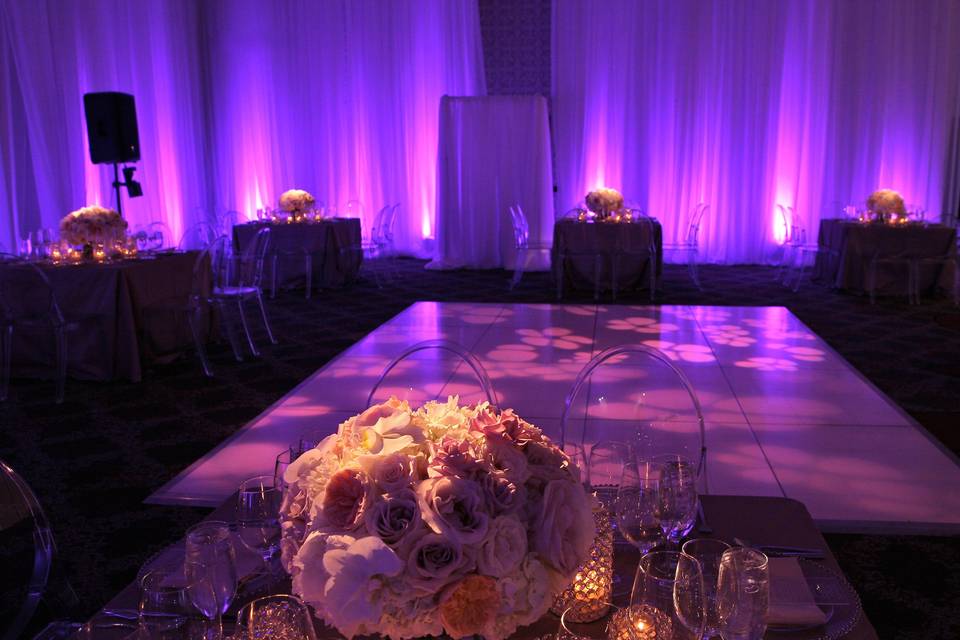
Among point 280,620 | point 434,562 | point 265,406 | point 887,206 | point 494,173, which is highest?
point 494,173

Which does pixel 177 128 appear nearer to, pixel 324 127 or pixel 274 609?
pixel 324 127

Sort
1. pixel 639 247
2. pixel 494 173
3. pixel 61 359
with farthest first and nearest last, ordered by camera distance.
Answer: pixel 494 173 < pixel 639 247 < pixel 61 359

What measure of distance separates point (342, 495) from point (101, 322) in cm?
497

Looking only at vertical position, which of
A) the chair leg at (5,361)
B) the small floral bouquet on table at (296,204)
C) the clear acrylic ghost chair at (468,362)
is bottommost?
the chair leg at (5,361)

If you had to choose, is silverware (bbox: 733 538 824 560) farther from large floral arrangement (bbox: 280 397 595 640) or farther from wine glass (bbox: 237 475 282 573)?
wine glass (bbox: 237 475 282 573)

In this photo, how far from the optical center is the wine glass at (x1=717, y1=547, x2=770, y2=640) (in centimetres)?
98

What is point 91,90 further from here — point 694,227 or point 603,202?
point 694,227

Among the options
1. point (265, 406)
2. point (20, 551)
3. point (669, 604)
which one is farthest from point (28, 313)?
point (669, 604)

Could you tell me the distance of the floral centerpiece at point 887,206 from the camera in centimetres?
827

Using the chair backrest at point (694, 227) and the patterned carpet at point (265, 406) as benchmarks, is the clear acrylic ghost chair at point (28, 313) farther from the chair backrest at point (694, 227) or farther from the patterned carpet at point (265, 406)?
the chair backrest at point (694, 227)

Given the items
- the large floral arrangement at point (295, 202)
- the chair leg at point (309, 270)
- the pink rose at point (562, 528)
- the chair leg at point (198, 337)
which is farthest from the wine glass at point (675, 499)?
the large floral arrangement at point (295, 202)

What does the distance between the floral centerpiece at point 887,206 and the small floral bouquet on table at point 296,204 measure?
6.38m

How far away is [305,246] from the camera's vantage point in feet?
29.5

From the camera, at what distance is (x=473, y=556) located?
0.85 metres
